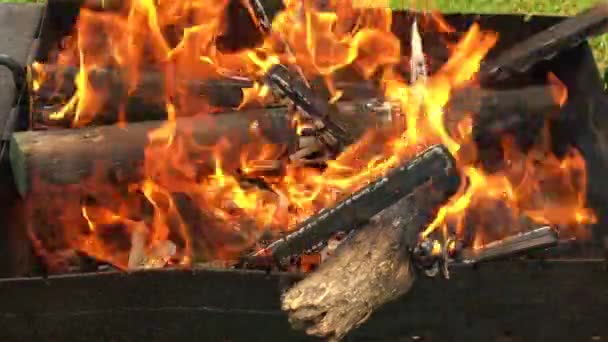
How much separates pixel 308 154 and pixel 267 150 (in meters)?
0.31

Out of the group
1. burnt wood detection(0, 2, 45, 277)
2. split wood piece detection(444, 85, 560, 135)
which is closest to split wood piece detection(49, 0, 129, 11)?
burnt wood detection(0, 2, 45, 277)

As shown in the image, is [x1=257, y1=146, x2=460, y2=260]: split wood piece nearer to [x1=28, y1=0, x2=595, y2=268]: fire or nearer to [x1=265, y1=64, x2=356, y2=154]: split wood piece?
[x1=28, y1=0, x2=595, y2=268]: fire

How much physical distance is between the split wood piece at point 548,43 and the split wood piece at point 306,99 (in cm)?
88

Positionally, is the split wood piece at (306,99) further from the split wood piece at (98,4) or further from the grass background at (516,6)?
the grass background at (516,6)

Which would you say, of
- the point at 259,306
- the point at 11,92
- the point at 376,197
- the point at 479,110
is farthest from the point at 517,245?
the point at 11,92

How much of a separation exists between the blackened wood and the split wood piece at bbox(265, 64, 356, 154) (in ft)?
2.64

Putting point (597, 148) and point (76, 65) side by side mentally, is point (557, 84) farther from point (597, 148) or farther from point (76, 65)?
point (76, 65)

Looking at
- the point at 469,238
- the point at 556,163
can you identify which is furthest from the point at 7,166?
the point at 556,163

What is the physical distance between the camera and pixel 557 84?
3.61 meters

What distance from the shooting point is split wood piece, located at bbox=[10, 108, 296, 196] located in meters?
2.89

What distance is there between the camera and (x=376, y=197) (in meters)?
2.62

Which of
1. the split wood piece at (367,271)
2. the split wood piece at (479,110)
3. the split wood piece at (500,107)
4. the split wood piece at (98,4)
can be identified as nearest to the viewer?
the split wood piece at (367,271)

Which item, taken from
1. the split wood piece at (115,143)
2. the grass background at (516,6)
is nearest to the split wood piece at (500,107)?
the split wood piece at (115,143)

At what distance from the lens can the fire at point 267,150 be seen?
3.04 m
